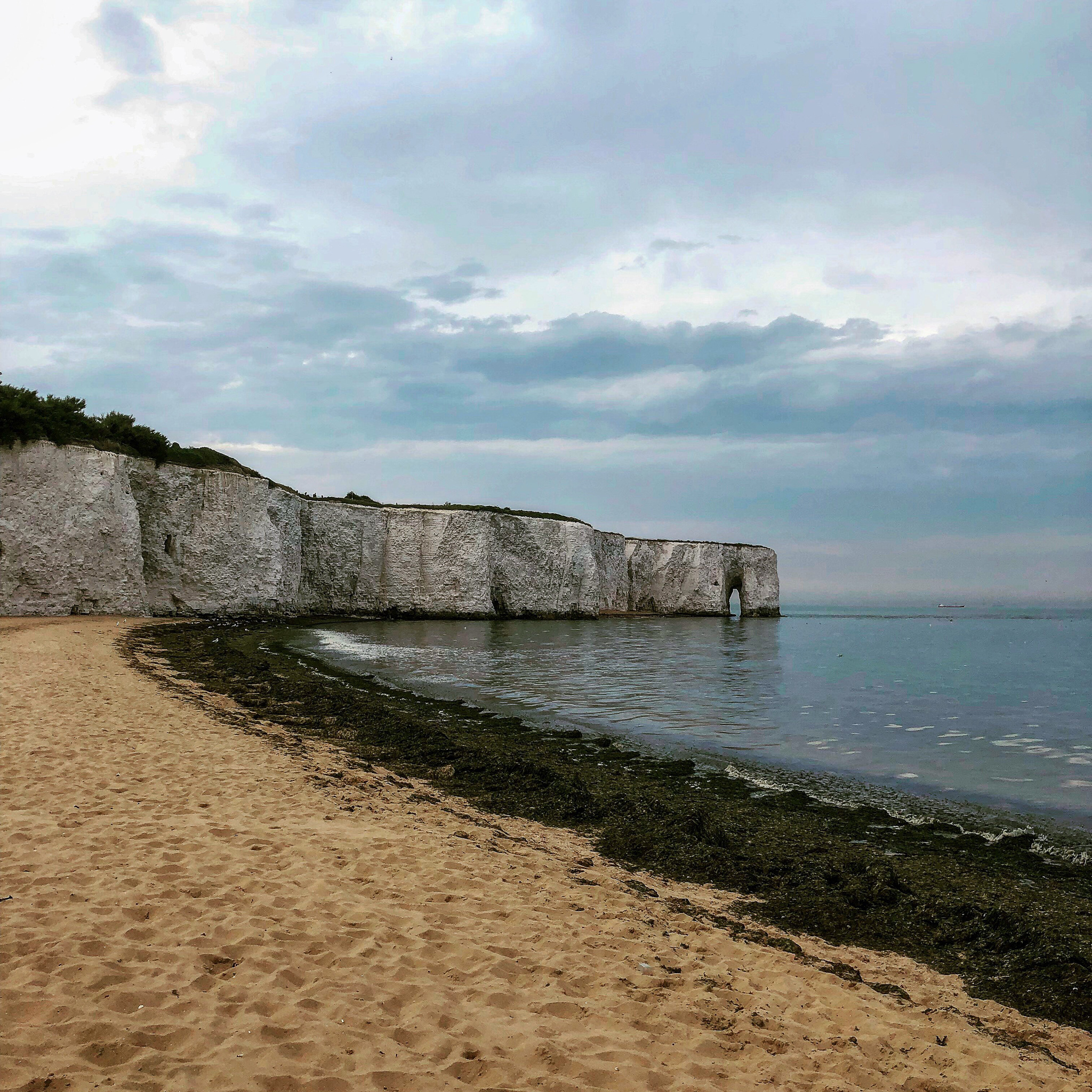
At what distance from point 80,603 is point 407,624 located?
1977cm

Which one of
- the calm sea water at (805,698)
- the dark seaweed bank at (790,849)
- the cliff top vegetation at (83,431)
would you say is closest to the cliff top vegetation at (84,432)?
the cliff top vegetation at (83,431)

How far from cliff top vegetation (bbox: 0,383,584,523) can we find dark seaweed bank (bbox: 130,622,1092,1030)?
940 inches

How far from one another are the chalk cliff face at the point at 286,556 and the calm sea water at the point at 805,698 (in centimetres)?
739

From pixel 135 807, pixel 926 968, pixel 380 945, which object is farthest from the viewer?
pixel 135 807

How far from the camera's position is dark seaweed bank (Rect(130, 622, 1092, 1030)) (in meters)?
5.73

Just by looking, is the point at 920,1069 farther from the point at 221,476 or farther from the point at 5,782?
the point at 221,476

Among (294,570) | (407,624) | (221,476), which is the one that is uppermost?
(221,476)

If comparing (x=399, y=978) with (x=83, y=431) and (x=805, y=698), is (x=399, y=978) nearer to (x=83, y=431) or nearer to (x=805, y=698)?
(x=805, y=698)

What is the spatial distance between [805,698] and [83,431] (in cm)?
3359

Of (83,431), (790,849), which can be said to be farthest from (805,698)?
(83,431)

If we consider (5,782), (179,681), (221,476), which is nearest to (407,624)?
(221,476)

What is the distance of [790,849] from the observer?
792cm

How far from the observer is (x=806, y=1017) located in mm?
4457

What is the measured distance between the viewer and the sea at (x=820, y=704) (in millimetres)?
10734
